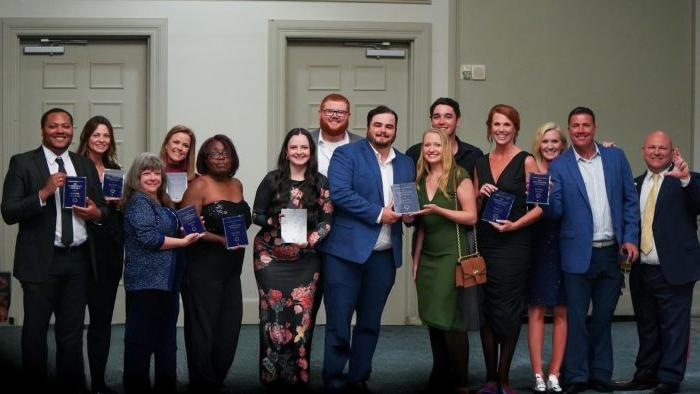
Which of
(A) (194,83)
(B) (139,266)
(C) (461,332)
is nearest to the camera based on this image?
(B) (139,266)

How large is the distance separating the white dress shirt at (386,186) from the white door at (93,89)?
312 cm

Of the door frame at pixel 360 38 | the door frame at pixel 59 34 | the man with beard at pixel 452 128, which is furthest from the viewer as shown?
the door frame at pixel 360 38

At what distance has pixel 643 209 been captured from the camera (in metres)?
5.61

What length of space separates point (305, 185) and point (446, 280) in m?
0.91

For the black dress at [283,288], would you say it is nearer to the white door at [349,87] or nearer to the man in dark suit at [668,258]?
the man in dark suit at [668,258]

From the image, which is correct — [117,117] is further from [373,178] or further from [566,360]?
[566,360]

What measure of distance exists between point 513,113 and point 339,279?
4.29 feet

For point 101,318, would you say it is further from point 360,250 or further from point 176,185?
point 360,250

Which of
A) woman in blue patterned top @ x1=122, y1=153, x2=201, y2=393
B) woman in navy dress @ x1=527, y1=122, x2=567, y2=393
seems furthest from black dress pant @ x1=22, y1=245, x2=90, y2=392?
woman in navy dress @ x1=527, y1=122, x2=567, y2=393

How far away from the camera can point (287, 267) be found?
525 cm

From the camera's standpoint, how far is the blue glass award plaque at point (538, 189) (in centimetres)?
512

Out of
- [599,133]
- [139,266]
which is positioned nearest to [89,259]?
[139,266]

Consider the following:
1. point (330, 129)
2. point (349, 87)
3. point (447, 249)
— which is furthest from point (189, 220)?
point (349, 87)

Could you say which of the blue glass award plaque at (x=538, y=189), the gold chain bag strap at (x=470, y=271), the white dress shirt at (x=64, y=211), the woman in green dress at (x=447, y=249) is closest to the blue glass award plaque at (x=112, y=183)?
the white dress shirt at (x=64, y=211)
